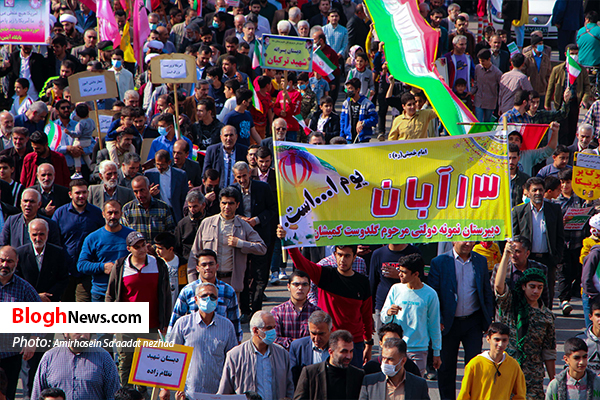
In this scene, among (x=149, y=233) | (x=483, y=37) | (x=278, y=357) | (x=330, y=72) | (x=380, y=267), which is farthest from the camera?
(x=483, y=37)

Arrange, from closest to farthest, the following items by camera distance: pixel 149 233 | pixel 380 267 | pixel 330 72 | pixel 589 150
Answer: pixel 380 267 < pixel 149 233 < pixel 589 150 < pixel 330 72

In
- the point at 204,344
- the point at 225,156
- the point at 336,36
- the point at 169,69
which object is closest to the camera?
the point at 204,344

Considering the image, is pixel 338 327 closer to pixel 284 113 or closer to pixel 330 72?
pixel 284 113

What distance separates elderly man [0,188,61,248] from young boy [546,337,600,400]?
17.3 feet

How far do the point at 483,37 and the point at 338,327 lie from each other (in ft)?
42.0

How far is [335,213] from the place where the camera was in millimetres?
8320

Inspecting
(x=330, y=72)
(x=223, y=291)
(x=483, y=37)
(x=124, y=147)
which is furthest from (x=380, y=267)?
(x=483, y=37)

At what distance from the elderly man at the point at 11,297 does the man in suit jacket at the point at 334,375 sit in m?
2.90

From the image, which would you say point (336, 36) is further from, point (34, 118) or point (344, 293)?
point (344, 293)

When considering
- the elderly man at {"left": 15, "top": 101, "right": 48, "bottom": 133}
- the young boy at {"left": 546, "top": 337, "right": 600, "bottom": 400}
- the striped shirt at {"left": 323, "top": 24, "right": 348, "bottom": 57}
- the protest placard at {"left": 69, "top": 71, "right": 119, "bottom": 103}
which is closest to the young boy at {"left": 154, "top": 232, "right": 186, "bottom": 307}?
the young boy at {"left": 546, "top": 337, "right": 600, "bottom": 400}

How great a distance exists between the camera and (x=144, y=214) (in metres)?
10.1

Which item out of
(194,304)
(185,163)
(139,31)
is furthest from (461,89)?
(194,304)

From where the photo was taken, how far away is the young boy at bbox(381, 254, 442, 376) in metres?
8.46

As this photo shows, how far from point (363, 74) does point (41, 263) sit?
8.83 m
